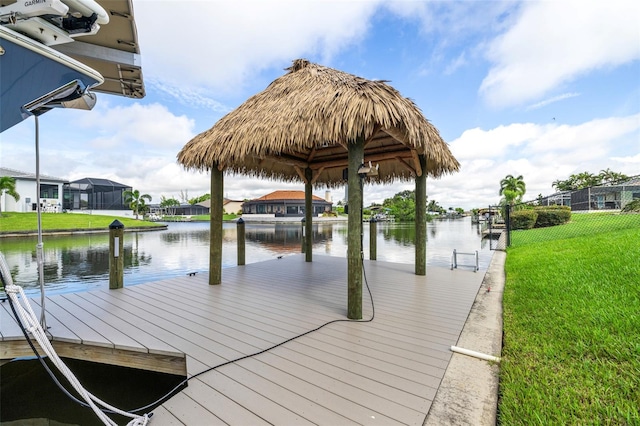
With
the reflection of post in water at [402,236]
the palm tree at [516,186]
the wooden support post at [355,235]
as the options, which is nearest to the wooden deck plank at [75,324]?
the wooden support post at [355,235]

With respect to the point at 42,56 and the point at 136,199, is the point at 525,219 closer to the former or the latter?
the point at 42,56

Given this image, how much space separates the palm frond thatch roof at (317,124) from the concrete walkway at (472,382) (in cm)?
228

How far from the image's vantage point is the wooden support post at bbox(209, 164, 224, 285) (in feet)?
15.0

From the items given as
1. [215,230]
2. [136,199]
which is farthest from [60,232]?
[136,199]

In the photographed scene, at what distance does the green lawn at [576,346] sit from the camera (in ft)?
5.19

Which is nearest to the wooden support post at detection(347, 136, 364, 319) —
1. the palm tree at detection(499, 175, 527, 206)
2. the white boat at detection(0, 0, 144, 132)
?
the white boat at detection(0, 0, 144, 132)

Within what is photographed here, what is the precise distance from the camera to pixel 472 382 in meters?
1.86

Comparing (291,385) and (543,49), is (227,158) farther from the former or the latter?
(543,49)

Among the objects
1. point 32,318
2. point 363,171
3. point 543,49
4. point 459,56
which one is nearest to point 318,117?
point 363,171

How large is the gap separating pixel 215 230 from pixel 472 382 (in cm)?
406

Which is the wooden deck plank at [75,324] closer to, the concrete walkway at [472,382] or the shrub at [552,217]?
the concrete walkway at [472,382]

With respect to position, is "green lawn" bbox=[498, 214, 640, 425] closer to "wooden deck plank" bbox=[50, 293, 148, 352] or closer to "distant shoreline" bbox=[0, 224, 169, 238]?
"wooden deck plank" bbox=[50, 293, 148, 352]

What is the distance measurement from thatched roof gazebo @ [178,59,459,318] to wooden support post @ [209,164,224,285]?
0.05 ft

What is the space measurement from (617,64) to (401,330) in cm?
1093
